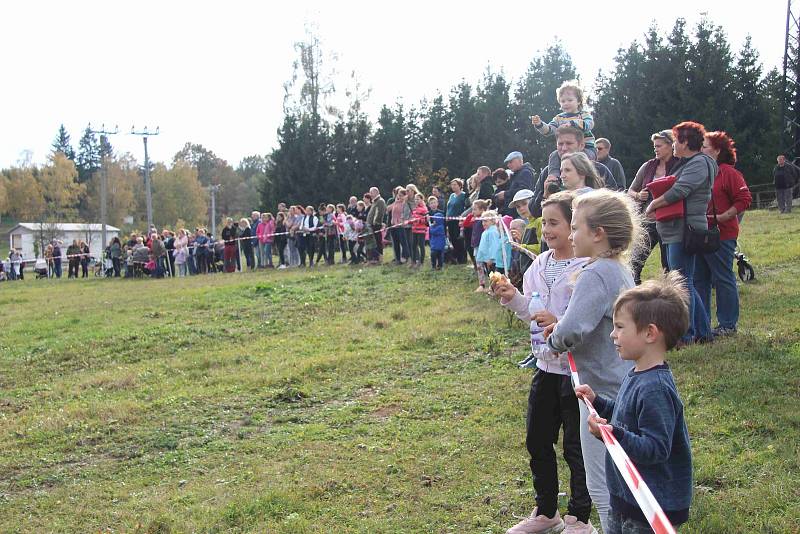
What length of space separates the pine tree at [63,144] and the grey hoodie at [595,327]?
12805 centimetres

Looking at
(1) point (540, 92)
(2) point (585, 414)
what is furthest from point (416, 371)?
(1) point (540, 92)

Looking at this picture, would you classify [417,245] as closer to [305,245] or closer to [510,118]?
[305,245]

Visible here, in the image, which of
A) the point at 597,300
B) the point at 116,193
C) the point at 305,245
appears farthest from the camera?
the point at 116,193

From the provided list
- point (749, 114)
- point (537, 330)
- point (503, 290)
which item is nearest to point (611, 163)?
point (537, 330)

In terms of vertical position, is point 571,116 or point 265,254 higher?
point 571,116

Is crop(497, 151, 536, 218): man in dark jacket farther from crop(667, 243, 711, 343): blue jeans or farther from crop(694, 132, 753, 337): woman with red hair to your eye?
crop(667, 243, 711, 343): blue jeans

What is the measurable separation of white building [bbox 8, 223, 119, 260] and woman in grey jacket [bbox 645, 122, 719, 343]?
3055 inches

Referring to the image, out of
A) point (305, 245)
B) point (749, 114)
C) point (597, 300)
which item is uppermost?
point (749, 114)

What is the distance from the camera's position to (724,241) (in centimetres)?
908

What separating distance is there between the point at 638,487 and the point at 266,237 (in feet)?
83.8

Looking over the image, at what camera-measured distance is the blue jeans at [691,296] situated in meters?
8.54

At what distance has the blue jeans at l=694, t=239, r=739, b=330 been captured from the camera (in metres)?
8.79

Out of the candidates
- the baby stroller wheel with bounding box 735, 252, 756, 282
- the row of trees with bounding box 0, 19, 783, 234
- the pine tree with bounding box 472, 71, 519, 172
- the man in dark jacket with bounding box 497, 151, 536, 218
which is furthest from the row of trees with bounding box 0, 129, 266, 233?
the baby stroller wheel with bounding box 735, 252, 756, 282

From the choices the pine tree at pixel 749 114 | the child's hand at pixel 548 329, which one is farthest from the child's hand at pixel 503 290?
the pine tree at pixel 749 114
